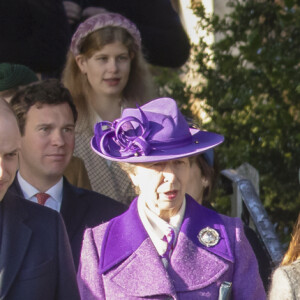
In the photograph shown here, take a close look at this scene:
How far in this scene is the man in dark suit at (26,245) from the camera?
10.7 feet

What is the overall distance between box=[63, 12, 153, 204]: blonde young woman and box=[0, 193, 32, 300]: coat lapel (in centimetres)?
174

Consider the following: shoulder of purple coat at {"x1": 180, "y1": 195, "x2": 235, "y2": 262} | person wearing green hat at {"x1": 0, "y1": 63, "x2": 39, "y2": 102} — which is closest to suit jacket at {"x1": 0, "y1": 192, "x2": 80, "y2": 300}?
shoulder of purple coat at {"x1": 180, "y1": 195, "x2": 235, "y2": 262}

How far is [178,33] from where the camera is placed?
5758 millimetres

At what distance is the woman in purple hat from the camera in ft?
11.5

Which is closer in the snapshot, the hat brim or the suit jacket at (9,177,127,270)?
the hat brim

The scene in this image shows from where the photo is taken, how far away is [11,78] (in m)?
4.97

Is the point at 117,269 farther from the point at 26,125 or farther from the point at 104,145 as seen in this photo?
the point at 26,125

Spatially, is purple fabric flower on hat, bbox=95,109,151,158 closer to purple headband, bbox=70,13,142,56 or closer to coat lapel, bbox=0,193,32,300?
coat lapel, bbox=0,193,32,300

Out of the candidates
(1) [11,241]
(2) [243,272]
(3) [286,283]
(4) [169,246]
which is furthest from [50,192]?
(3) [286,283]

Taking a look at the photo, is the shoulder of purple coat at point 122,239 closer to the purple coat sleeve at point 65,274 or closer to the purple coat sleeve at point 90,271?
the purple coat sleeve at point 90,271

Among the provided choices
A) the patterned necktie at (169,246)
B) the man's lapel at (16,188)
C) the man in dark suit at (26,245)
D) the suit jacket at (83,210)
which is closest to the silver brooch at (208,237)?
the patterned necktie at (169,246)

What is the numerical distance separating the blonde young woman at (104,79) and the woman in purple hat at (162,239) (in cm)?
147

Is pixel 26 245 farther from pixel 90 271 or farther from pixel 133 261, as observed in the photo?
pixel 133 261

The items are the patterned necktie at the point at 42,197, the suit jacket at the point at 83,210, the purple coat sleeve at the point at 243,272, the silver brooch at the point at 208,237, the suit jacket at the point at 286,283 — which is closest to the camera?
the suit jacket at the point at 286,283
